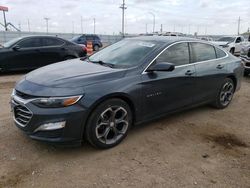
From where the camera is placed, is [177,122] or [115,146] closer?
[115,146]

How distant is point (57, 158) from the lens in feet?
11.9

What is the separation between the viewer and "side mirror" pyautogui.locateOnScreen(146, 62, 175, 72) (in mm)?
4074

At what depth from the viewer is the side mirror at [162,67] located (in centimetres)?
407

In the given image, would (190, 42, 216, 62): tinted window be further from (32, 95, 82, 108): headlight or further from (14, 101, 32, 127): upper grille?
(14, 101, 32, 127): upper grille

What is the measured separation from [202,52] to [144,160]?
2685mm

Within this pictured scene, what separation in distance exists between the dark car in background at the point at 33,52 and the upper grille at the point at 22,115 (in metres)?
6.36

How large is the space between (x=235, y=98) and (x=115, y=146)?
4318 millimetres

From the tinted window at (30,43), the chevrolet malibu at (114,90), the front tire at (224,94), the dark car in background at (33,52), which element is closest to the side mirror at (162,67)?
the chevrolet malibu at (114,90)

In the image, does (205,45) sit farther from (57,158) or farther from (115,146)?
(57,158)

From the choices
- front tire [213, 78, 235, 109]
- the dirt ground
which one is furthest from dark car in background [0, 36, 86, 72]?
front tire [213, 78, 235, 109]

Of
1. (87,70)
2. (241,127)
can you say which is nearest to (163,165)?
(87,70)

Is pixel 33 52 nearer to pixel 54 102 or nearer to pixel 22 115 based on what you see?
pixel 22 115

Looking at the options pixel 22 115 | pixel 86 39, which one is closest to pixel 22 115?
pixel 22 115

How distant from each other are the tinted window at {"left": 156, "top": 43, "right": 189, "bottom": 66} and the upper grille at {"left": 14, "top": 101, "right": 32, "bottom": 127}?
6.88 feet
